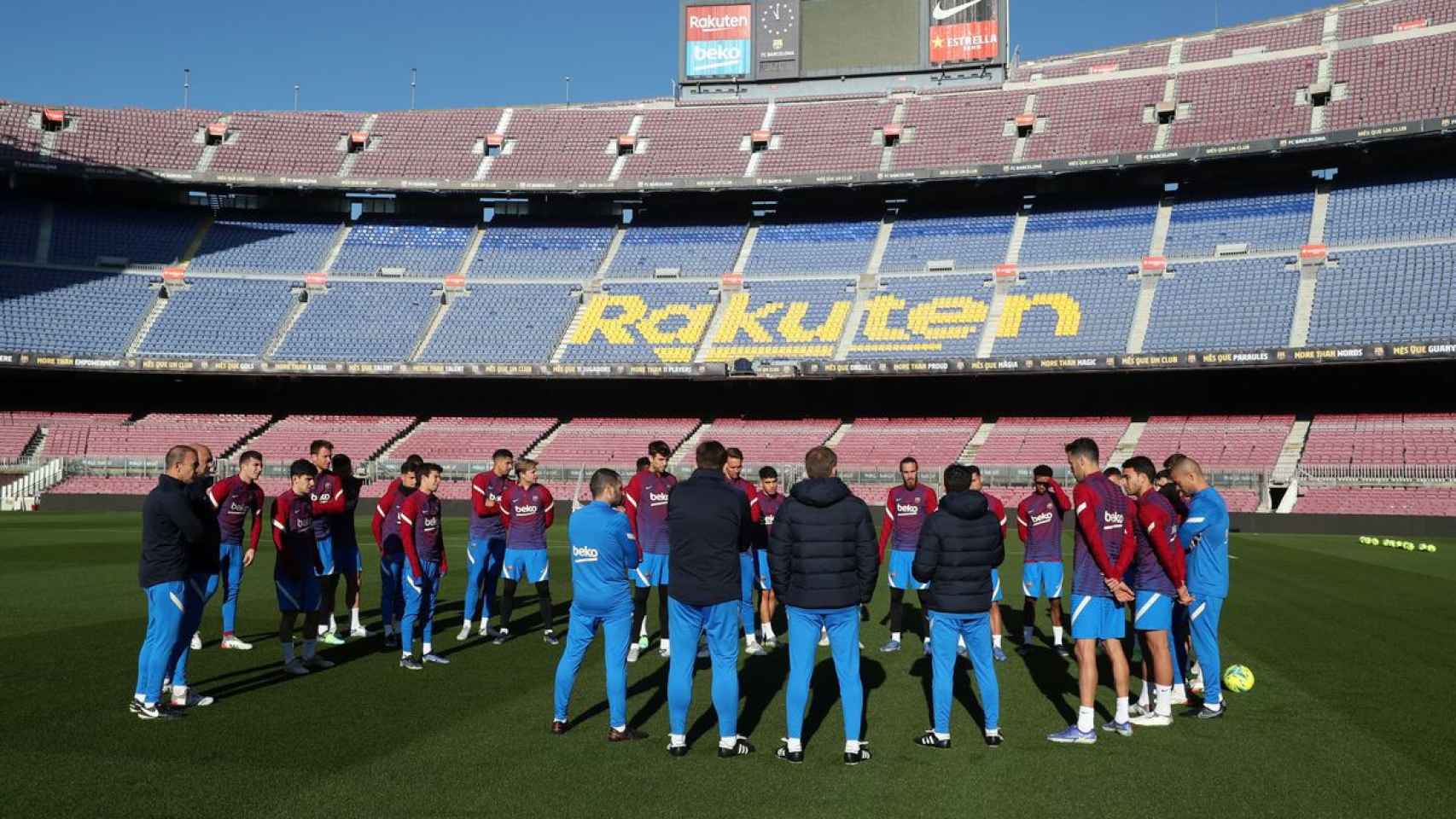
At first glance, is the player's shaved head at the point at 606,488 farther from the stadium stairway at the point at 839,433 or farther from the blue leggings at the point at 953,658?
the stadium stairway at the point at 839,433

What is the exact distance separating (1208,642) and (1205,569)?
25.0 inches

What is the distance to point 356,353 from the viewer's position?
46.1m

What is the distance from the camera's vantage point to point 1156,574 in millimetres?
9055

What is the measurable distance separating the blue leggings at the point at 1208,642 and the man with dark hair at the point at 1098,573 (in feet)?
3.55

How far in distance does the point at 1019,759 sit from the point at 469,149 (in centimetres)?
4971

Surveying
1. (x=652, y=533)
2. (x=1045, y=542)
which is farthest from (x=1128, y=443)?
(x=652, y=533)

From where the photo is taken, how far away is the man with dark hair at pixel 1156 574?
29.4 ft

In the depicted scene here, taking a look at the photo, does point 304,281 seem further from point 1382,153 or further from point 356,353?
point 1382,153

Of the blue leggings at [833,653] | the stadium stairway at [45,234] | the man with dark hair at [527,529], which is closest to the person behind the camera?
the blue leggings at [833,653]

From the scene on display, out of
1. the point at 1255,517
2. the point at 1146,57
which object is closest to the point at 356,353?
the point at 1255,517

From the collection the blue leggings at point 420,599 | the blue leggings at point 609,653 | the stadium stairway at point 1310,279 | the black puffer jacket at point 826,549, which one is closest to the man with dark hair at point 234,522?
the blue leggings at point 420,599

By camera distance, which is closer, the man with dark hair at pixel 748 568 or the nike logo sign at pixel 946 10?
the man with dark hair at pixel 748 568

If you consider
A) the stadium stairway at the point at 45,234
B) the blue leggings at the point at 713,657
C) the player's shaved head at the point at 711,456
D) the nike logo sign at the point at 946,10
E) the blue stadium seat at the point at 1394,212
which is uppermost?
the nike logo sign at the point at 946,10

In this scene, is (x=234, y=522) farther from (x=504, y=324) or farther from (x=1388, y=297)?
(x=1388, y=297)
